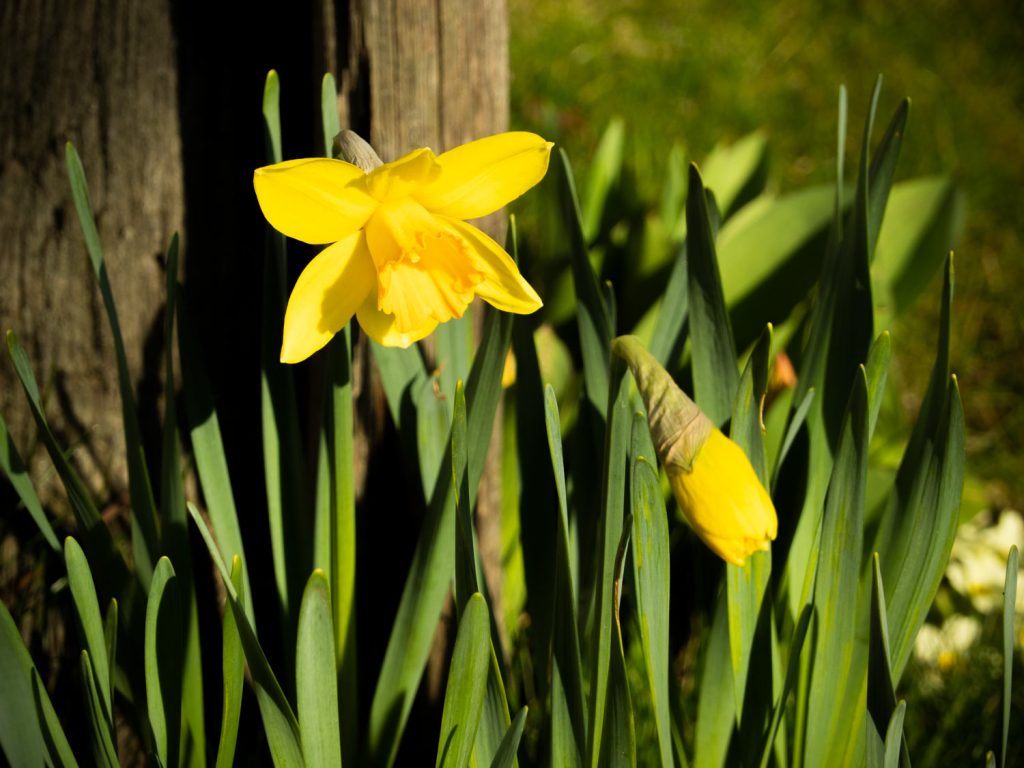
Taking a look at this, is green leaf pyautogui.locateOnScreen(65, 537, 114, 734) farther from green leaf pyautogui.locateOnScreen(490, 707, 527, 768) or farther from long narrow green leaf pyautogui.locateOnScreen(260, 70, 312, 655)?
green leaf pyautogui.locateOnScreen(490, 707, 527, 768)

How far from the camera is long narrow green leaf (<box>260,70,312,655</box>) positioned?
3.52 ft

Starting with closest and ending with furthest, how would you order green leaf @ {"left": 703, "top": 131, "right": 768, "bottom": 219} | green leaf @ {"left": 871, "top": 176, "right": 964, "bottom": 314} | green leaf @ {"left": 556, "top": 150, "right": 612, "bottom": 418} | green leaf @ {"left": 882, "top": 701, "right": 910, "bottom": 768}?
1. green leaf @ {"left": 882, "top": 701, "right": 910, "bottom": 768}
2. green leaf @ {"left": 556, "top": 150, "right": 612, "bottom": 418}
3. green leaf @ {"left": 871, "top": 176, "right": 964, "bottom": 314}
4. green leaf @ {"left": 703, "top": 131, "right": 768, "bottom": 219}

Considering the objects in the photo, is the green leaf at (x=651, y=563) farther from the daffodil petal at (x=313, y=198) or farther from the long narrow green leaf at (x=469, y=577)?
the daffodil petal at (x=313, y=198)

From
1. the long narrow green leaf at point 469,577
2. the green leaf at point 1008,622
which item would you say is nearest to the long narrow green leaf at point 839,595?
the green leaf at point 1008,622

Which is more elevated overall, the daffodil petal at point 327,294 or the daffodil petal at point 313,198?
the daffodil petal at point 313,198

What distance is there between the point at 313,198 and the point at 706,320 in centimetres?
48

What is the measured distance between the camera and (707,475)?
2.81ft

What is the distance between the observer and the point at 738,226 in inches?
64.0

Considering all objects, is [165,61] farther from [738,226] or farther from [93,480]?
[738,226]

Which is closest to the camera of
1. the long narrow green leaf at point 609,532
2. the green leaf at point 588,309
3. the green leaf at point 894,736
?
the green leaf at point 894,736

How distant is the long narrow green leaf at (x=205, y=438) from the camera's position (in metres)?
1.06

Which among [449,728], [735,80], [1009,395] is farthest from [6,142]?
[735,80]

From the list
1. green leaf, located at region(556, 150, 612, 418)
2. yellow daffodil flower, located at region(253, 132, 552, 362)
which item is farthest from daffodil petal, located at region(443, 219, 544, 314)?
green leaf, located at region(556, 150, 612, 418)

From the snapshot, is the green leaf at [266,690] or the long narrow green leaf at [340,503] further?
the long narrow green leaf at [340,503]
